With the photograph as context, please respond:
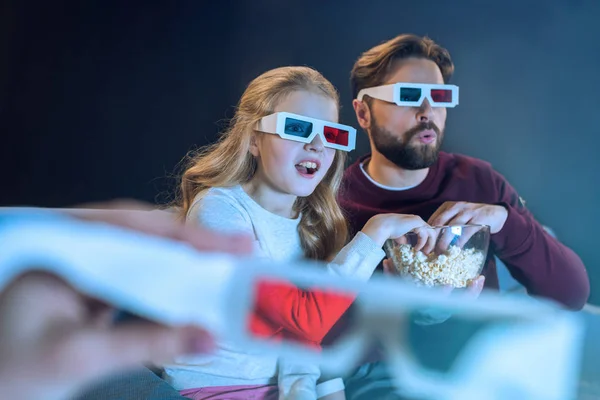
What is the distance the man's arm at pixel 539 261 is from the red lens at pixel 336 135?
0.29 m

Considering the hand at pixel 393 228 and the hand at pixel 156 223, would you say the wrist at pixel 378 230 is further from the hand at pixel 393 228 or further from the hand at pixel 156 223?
the hand at pixel 156 223

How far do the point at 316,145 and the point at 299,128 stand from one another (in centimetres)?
4

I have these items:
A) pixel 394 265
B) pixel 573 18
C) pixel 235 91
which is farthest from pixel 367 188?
pixel 573 18

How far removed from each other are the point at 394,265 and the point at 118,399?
423 millimetres

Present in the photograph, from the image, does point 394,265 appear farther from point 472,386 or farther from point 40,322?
point 40,322

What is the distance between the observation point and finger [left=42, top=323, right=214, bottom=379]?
1.31 ft

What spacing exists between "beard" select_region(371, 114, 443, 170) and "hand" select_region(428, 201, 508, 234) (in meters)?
0.08

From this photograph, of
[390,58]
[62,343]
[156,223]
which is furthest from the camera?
[390,58]

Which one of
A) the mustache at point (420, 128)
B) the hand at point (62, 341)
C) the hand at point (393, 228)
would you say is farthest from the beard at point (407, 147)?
the hand at point (62, 341)

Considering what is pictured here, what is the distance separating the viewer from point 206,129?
92 cm

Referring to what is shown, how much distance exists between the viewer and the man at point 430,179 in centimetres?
94

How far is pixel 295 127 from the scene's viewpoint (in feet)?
2.81

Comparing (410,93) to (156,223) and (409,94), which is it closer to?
(409,94)

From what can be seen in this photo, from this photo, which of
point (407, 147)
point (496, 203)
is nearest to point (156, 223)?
point (407, 147)
